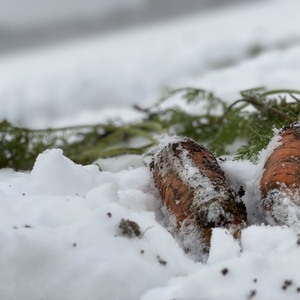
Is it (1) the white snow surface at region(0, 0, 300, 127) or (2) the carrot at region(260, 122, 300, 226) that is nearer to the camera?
(2) the carrot at region(260, 122, 300, 226)

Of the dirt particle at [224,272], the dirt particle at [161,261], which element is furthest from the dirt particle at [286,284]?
the dirt particle at [161,261]

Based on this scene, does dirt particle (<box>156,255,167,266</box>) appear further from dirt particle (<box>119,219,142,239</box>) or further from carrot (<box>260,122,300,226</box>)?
carrot (<box>260,122,300,226</box>)

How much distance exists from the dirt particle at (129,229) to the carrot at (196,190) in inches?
4.9

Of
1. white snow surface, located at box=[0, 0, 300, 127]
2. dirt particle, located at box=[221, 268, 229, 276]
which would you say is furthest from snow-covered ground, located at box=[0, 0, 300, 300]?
white snow surface, located at box=[0, 0, 300, 127]

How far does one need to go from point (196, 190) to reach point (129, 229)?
21 centimetres

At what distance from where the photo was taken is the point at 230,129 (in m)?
2.51

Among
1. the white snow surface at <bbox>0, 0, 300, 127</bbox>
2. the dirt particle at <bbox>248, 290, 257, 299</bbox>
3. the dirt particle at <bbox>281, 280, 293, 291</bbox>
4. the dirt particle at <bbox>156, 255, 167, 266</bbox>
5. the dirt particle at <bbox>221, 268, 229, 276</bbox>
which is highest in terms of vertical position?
the white snow surface at <bbox>0, 0, 300, 127</bbox>

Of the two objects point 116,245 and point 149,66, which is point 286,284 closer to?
point 116,245

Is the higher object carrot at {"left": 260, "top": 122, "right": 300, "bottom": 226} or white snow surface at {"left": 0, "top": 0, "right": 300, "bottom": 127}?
white snow surface at {"left": 0, "top": 0, "right": 300, "bottom": 127}

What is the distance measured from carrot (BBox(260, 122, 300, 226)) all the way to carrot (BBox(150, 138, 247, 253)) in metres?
0.07

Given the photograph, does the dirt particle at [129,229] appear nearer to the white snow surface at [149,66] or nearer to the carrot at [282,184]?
the carrot at [282,184]

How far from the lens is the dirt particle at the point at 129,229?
130cm

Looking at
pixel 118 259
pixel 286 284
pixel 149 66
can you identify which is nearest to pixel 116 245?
pixel 118 259

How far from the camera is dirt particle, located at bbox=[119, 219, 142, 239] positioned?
130 cm
